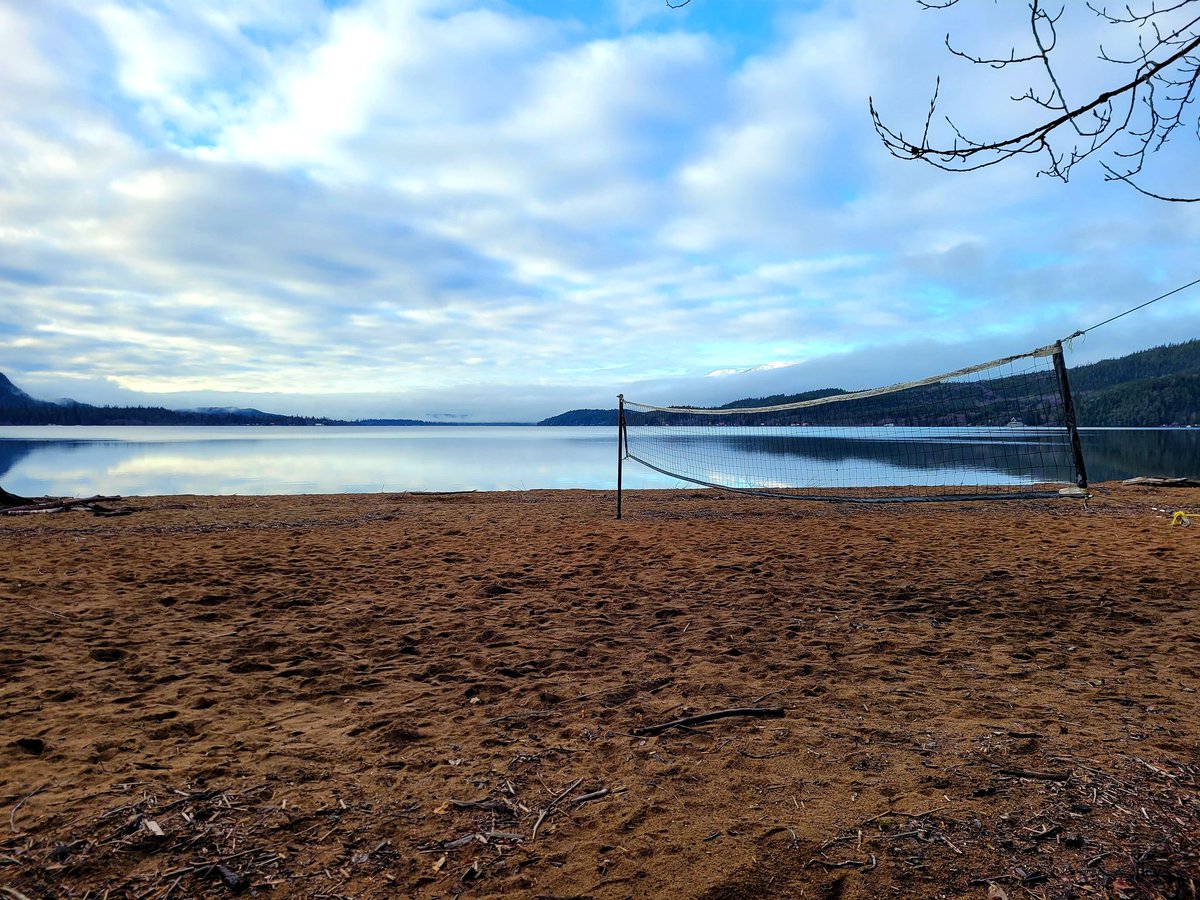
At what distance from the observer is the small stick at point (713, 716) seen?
3.02 meters

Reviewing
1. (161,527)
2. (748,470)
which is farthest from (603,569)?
(748,470)

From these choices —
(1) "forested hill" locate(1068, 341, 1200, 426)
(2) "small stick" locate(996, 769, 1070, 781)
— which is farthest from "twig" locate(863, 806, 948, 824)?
(1) "forested hill" locate(1068, 341, 1200, 426)

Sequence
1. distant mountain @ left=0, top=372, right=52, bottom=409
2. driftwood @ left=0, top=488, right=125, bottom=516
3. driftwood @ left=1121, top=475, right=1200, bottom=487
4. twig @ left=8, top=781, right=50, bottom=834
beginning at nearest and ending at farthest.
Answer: twig @ left=8, top=781, right=50, bottom=834 < driftwood @ left=0, top=488, right=125, bottom=516 < driftwood @ left=1121, top=475, right=1200, bottom=487 < distant mountain @ left=0, top=372, right=52, bottom=409

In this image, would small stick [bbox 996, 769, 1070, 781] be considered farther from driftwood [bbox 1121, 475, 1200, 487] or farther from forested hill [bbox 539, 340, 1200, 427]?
forested hill [bbox 539, 340, 1200, 427]

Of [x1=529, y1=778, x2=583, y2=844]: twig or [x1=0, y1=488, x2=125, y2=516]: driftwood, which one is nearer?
[x1=529, y1=778, x2=583, y2=844]: twig

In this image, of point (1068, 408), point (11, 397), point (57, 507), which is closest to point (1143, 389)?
point (1068, 408)

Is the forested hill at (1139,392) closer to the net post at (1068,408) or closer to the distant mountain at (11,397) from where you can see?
the net post at (1068,408)

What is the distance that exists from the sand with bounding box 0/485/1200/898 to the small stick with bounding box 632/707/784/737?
4 centimetres

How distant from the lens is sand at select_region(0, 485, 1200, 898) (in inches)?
77.9

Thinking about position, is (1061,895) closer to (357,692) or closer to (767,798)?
(767,798)

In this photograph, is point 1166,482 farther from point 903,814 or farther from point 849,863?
point 849,863

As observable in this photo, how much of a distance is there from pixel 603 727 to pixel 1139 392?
424 ft

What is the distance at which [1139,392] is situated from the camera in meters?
98.2

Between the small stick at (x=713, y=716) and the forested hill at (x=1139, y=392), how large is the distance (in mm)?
61038
